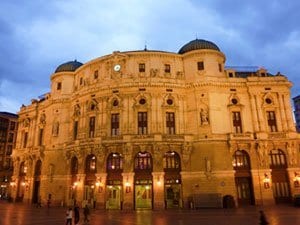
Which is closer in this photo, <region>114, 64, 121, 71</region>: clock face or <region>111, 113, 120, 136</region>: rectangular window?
<region>111, 113, 120, 136</region>: rectangular window

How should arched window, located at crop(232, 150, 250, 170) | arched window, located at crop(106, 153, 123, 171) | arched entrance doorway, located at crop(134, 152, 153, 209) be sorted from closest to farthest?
arched entrance doorway, located at crop(134, 152, 153, 209)
arched window, located at crop(232, 150, 250, 170)
arched window, located at crop(106, 153, 123, 171)

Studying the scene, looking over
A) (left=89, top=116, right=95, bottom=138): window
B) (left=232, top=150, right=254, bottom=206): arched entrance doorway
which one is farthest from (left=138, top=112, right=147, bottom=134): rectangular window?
(left=232, top=150, right=254, bottom=206): arched entrance doorway

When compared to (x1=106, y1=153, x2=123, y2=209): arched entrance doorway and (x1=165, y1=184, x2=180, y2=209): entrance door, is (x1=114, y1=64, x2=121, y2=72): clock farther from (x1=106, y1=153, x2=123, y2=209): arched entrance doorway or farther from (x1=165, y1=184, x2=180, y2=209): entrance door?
(x1=165, y1=184, x2=180, y2=209): entrance door

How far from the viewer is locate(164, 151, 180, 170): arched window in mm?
42875

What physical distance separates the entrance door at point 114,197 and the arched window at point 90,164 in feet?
15.1

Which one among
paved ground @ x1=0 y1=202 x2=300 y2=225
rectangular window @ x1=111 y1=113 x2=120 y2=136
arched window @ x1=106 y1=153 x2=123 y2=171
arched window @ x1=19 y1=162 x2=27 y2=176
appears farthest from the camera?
arched window @ x1=19 y1=162 x2=27 y2=176

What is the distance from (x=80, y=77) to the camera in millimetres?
54344

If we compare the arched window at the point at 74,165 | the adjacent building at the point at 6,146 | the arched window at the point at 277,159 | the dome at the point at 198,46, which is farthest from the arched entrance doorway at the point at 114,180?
the adjacent building at the point at 6,146

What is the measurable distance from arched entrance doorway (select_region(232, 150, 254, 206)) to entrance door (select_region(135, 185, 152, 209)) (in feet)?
44.9

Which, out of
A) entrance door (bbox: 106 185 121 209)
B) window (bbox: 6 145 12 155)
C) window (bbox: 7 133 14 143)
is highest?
window (bbox: 7 133 14 143)

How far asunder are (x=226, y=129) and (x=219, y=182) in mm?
8561

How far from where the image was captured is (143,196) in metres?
41.8

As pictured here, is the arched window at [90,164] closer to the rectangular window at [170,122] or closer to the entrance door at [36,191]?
the rectangular window at [170,122]

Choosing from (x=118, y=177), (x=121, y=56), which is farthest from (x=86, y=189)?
(x=121, y=56)
